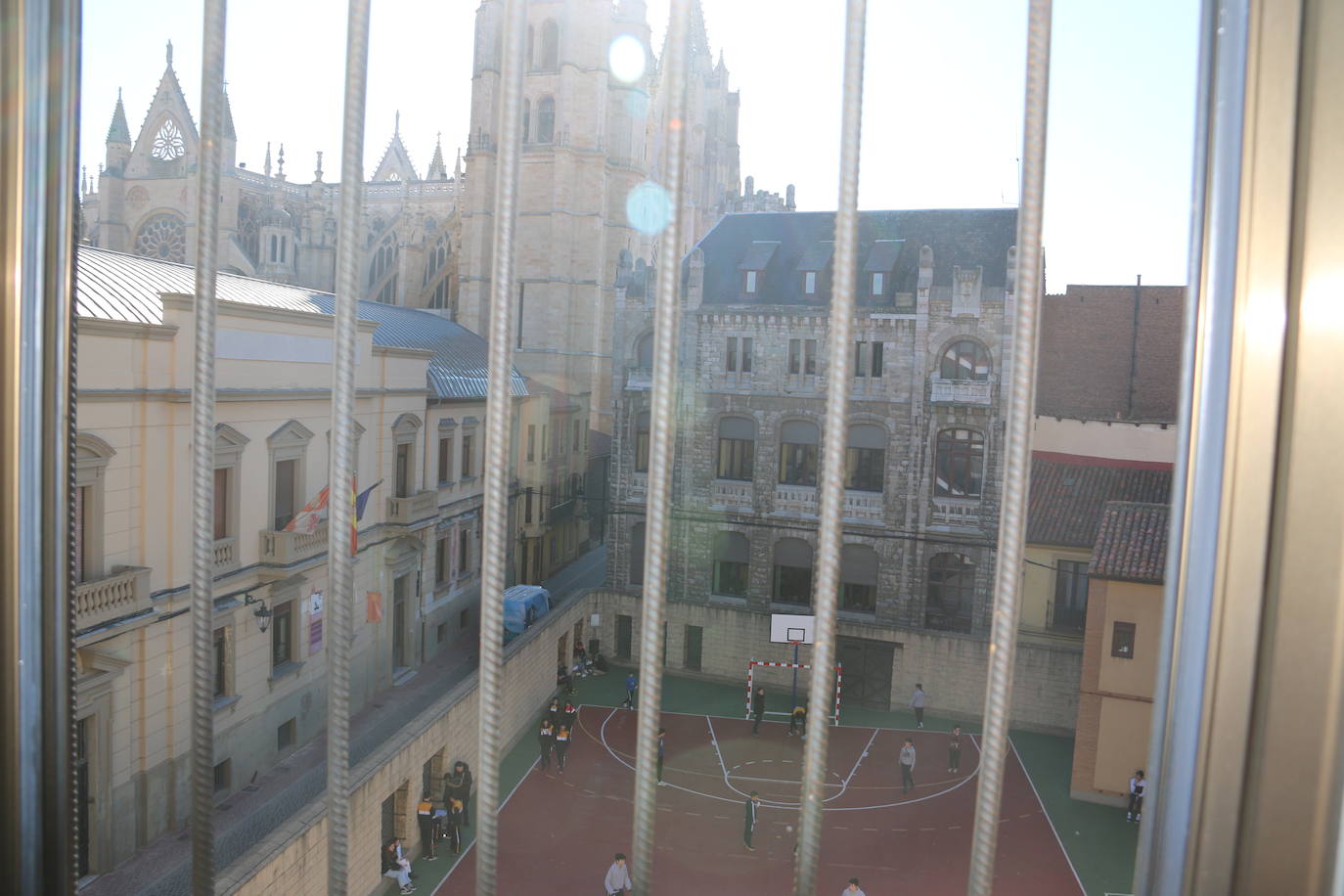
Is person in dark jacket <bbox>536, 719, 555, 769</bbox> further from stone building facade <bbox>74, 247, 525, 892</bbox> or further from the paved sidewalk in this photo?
stone building facade <bbox>74, 247, 525, 892</bbox>

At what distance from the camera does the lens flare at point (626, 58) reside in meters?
31.7

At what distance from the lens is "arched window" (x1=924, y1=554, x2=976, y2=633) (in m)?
20.8

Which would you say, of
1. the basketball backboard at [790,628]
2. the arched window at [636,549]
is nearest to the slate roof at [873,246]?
the arched window at [636,549]

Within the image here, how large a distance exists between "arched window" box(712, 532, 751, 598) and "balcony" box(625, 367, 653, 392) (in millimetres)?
3929

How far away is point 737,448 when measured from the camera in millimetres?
22062

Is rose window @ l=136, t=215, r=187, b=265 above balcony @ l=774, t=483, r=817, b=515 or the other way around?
above

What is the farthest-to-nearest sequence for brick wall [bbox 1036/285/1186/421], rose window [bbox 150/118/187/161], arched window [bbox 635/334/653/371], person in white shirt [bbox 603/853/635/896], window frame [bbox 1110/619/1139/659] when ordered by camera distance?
rose window [bbox 150/118/187/161] → brick wall [bbox 1036/285/1186/421] → arched window [bbox 635/334/653/371] → window frame [bbox 1110/619/1139/659] → person in white shirt [bbox 603/853/635/896]

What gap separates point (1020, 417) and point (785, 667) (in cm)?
1960

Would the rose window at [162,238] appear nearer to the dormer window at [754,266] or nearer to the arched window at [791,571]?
the dormer window at [754,266]

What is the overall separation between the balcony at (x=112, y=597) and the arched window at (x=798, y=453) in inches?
548

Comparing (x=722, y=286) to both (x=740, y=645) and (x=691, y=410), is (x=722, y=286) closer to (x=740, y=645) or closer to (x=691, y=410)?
(x=691, y=410)

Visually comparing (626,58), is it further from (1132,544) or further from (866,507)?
(1132,544)

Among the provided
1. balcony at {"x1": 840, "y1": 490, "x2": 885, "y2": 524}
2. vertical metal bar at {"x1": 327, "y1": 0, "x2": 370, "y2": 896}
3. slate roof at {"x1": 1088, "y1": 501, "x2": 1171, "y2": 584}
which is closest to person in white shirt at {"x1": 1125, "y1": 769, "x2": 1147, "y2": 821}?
slate roof at {"x1": 1088, "y1": 501, "x2": 1171, "y2": 584}

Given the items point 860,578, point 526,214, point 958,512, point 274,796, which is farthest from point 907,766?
point 526,214
